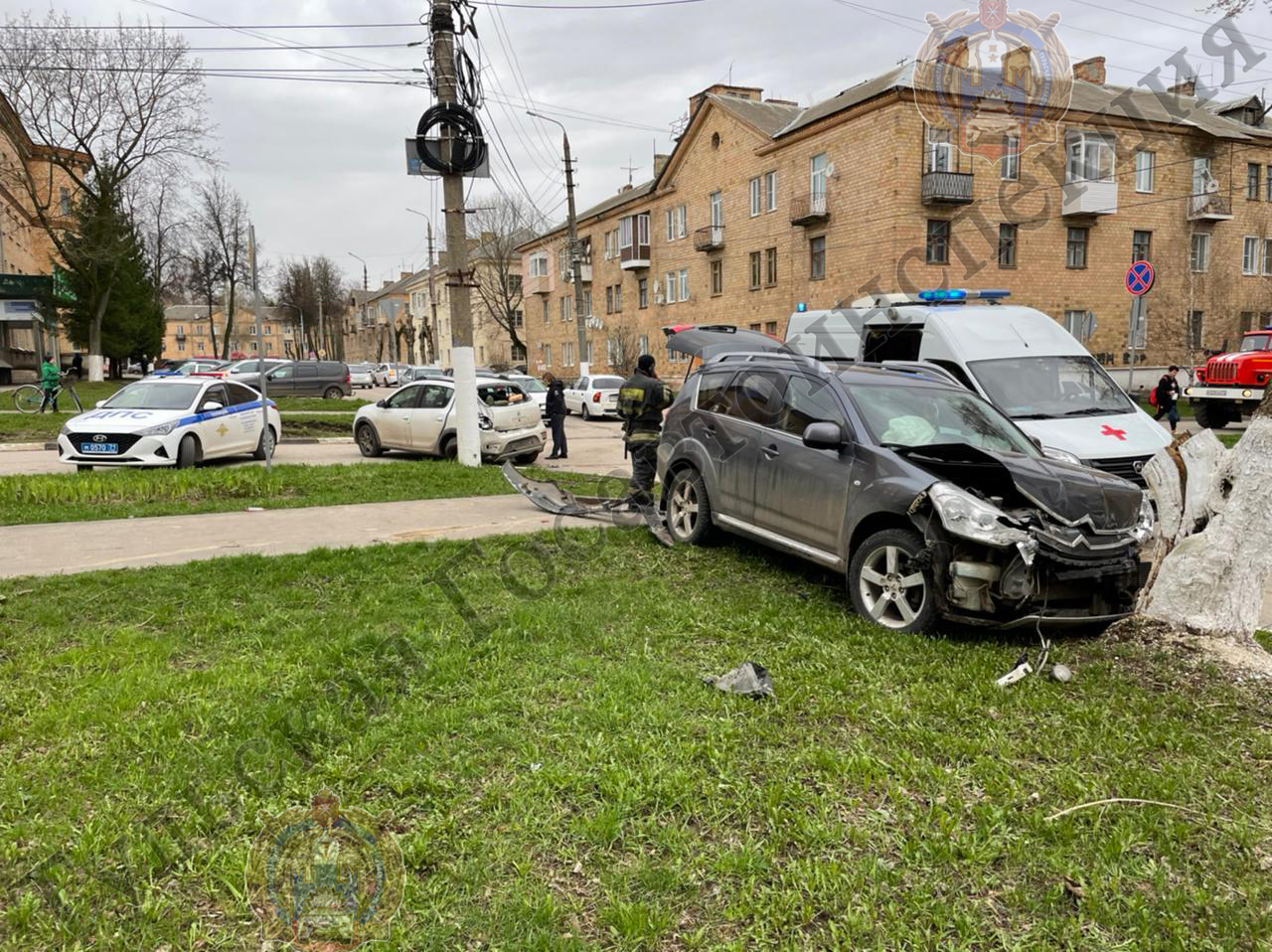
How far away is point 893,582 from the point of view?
5.36 meters

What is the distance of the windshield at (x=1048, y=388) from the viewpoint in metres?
9.66

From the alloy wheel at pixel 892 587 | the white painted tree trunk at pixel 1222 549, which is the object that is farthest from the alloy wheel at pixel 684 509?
the white painted tree trunk at pixel 1222 549

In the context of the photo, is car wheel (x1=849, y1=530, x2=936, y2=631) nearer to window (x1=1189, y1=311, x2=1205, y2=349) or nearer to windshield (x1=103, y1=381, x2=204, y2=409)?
windshield (x1=103, y1=381, x2=204, y2=409)

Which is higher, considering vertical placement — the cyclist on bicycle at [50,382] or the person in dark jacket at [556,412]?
the cyclist on bicycle at [50,382]

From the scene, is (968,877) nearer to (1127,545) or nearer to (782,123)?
(1127,545)

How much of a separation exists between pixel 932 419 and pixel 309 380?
34831 millimetres

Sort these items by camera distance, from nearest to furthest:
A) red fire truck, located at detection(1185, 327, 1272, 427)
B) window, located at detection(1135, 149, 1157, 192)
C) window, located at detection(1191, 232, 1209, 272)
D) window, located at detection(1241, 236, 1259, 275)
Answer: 1. red fire truck, located at detection(1185, 327, 1272, 427)
2. window, located at detection(1135, 149, 1157, 192)
3. window, located at detection(1191, 232, 1209, 272)
4. window, located at detection(1241, 236, 1259, 275)

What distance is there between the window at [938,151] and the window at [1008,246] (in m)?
4.10

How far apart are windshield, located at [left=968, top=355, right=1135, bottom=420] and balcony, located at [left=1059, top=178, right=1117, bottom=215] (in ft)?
86.3

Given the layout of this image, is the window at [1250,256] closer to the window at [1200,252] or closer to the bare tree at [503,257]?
the window at [1200,252]

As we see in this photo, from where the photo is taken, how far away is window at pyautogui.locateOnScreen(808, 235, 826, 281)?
33.8 meters

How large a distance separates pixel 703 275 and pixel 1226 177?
22429 millimetres

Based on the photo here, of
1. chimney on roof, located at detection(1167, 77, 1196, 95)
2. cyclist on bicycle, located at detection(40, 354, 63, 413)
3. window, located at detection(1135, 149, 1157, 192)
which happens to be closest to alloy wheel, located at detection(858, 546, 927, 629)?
chimney on roof, located at detection(1167, 77, 1196, 95)

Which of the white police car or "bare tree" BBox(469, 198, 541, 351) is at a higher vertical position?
"bare tree" BBox(469, 198, 541, 351)
